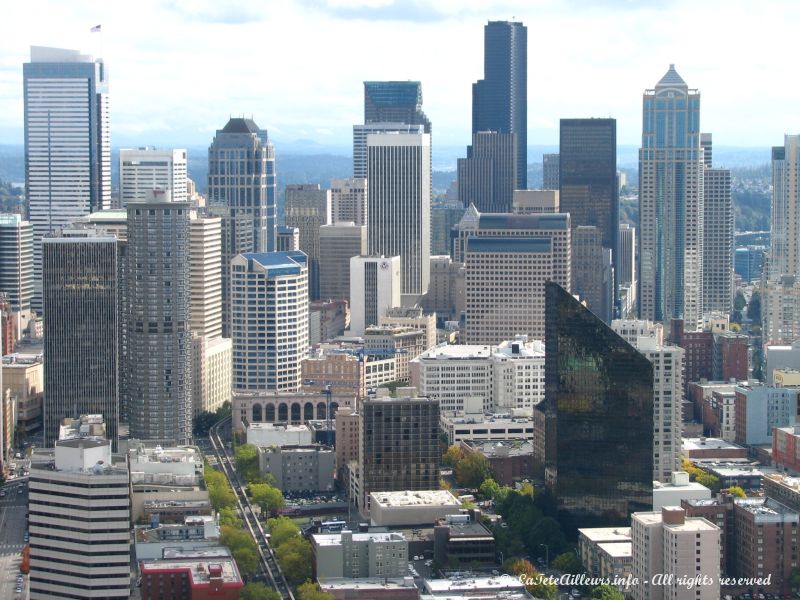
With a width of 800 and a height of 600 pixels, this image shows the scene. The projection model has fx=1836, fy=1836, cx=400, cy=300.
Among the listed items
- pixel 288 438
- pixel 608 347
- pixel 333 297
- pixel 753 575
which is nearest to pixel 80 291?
pixel 288 438

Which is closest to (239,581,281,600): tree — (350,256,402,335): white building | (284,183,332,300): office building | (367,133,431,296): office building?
(350,256,402,335): white building

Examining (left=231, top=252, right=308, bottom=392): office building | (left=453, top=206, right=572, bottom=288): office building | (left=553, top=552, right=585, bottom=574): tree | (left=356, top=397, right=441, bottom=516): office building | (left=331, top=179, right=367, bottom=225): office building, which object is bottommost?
(left=553, top=552, right=585, bottom=574): tree

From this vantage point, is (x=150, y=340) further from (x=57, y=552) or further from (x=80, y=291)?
(x=57, y=552)

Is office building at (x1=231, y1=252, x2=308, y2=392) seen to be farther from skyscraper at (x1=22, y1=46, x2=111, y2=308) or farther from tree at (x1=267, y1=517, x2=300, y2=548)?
skyscraper at (x1=22, y1=46, x2=111, y2=308)

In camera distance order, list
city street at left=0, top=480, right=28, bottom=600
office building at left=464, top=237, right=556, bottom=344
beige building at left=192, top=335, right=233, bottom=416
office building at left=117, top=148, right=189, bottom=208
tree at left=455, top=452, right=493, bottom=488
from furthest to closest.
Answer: office building at left=117, top=148, right=189, bottom=208 → office building at left=464, top=237, right=556, bottom=344 → beige building at left=192, top=335, right=233, bottom=416 → tree at left=455, top=452, right=493, bottom=488 → city street at left=0, top=480, right=28, bottom=600

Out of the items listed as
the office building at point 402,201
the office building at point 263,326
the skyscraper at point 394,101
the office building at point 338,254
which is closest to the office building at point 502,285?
the office building at point 263,326

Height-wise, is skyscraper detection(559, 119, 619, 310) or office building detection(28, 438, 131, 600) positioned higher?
skyscraper detection(559, 119, 619, 310)
